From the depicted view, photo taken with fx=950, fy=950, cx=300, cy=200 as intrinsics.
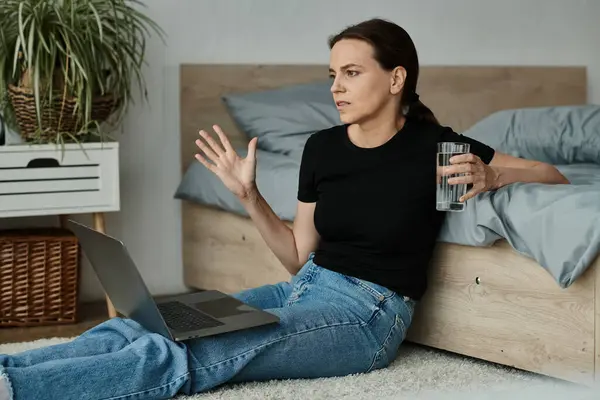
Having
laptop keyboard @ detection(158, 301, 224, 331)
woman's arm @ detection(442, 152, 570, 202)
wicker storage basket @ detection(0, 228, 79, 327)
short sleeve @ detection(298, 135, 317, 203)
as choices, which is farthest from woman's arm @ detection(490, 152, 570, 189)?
wicker storage basket @ detection(0, 228, 79, 327)

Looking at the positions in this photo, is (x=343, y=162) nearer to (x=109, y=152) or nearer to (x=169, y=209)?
(x=109, y=152)

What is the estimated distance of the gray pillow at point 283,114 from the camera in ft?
10.2

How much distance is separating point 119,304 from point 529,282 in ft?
2.81

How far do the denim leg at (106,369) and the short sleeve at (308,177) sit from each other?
1.74 ft

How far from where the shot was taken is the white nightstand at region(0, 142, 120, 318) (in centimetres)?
274

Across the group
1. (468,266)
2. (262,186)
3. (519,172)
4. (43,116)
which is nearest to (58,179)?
(43,116)

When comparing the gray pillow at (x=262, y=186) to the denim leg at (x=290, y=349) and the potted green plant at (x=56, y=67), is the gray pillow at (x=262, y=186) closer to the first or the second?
the potted green plant at (x=56, y=67)

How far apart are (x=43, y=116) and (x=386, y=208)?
1.21 m

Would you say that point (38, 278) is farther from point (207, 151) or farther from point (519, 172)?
point (519, 172)

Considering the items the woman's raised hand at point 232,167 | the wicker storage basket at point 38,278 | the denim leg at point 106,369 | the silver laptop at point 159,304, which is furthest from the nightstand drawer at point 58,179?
the denim leg at point 106,369

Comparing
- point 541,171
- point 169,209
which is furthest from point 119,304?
point 169,209

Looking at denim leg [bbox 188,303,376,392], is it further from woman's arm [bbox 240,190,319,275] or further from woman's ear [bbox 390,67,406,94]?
woman's ear [bbox 390,67,406,94]

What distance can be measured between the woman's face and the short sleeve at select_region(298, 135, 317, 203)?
150mm

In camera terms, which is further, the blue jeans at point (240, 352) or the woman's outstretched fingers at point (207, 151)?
the woman's outstretched fingers at point (207, 151)
